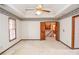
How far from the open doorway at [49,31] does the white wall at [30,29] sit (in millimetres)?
442

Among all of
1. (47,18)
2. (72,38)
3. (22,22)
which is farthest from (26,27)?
(72,38)

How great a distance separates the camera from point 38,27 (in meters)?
10.1

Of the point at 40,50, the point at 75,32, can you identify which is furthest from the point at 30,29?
the point at 75,32

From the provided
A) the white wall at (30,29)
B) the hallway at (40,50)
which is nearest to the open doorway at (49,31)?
the white wall at (30,29)

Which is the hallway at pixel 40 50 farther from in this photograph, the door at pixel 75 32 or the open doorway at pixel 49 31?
the open doorway at pixel 49 31

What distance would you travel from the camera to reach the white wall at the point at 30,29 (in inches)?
396

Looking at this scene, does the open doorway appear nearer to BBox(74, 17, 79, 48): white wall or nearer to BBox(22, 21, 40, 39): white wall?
BBox(22, 21, 40, 39): white wall

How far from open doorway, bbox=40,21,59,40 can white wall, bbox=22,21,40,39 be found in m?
0.44

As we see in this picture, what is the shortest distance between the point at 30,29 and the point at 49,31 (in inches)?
189

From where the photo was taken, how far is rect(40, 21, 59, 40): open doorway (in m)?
9.82

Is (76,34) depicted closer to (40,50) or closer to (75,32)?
(75,32)
